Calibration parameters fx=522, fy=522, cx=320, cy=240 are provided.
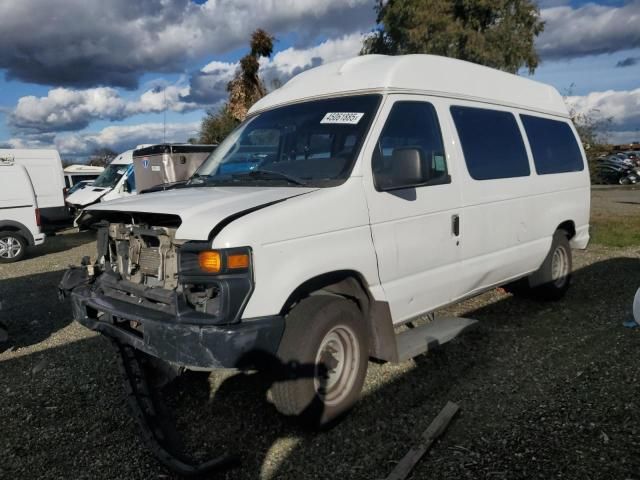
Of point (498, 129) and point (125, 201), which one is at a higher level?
point (498, 129)

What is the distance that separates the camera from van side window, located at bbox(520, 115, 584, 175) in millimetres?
5504

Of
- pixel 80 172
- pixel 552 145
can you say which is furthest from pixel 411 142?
pixel 80 172

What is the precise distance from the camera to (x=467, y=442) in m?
3.32

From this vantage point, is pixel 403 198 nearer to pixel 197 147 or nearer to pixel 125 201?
pixel 125 201

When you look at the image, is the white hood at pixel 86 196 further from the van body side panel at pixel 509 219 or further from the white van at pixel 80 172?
the white van at pixel 80 172

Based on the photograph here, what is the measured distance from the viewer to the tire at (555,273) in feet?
19.1

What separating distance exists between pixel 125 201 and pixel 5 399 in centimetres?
205

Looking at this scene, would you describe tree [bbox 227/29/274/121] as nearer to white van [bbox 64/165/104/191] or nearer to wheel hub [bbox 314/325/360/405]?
white van [bbox 64/165/104/191]

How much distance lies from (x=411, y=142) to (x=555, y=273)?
3.04m

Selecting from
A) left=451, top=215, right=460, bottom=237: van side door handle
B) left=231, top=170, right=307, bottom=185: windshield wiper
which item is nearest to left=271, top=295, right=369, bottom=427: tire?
left=231, top=170, right=307, bottom=185: windshield wiper

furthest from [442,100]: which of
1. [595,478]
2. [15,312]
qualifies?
[15,312]

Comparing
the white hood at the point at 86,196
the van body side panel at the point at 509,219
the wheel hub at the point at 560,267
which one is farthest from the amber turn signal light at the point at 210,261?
the white hood at the point at 86,196

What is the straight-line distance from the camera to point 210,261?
2.93 meters

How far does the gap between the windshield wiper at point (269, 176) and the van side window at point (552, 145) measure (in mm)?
2992
